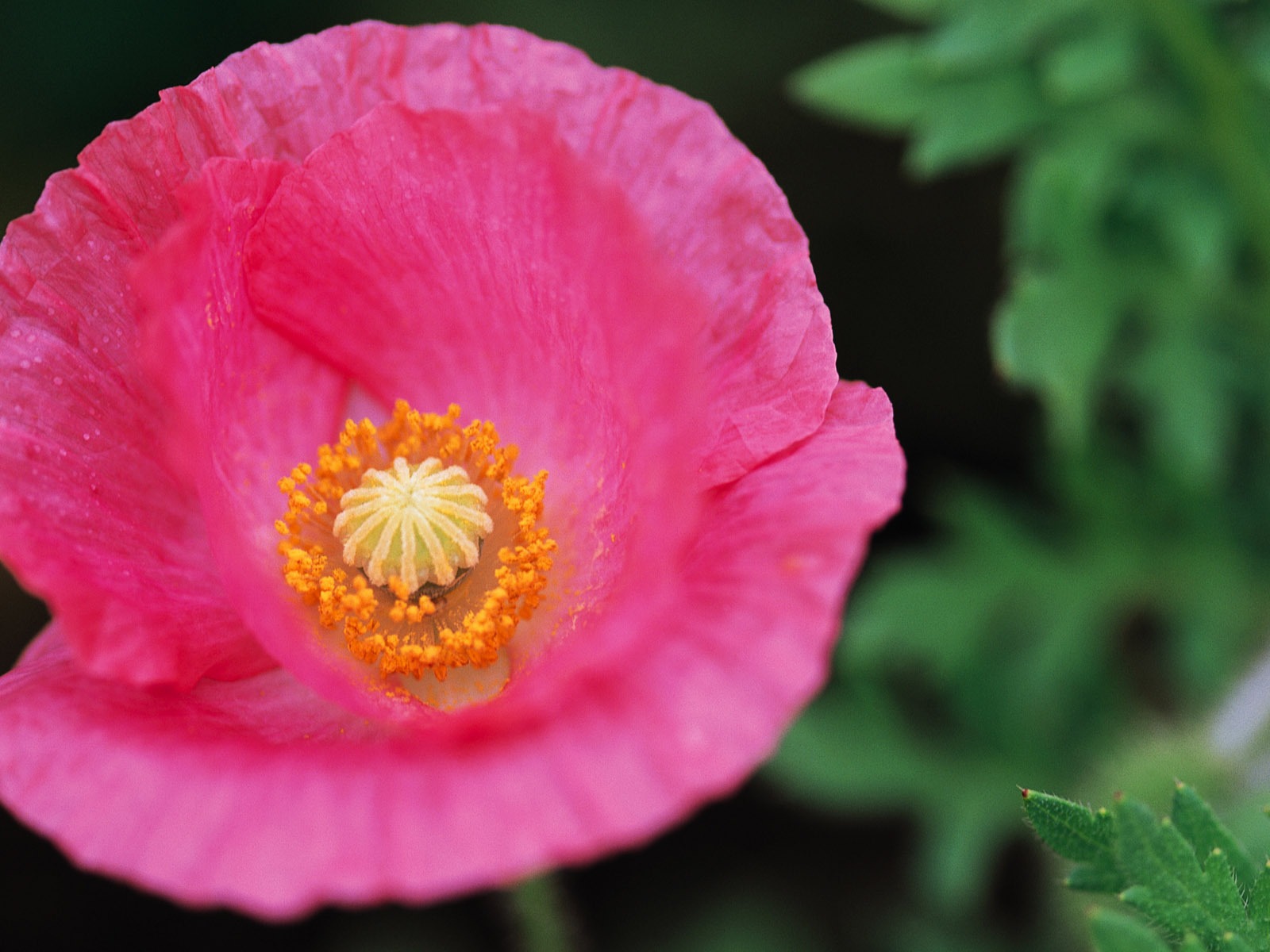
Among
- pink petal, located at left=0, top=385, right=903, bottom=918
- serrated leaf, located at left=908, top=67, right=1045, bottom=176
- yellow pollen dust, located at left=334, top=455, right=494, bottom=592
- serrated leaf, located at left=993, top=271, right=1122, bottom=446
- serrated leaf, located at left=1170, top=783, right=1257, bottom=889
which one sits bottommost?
serrated leaf, located at left=1170, top=783, right=1257, bottom=889

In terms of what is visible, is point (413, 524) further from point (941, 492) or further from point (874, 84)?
point (941, 492)

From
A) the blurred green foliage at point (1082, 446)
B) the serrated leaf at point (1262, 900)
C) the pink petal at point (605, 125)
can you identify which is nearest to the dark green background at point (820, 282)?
the blurred green foliage at point (1082, 446)

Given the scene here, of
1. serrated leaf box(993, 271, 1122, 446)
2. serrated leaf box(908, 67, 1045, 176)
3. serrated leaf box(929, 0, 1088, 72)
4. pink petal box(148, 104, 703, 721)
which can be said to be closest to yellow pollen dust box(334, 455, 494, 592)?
pink petal box(148, 104, 703, 721)

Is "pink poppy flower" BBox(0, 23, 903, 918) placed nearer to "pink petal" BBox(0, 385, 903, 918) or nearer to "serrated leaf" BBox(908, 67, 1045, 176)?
"pink petal" BBox(0, 385, 903, 918)

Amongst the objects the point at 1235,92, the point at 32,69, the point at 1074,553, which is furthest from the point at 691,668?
the point at 32,69

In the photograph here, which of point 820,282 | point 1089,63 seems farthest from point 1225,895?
point 820,282

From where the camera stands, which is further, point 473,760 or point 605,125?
point 605,125

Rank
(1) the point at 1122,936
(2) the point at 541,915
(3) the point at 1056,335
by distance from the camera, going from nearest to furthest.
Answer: (1) the point at 1122,936
(2) the point at 541,915
(3) the point at 1056,335
